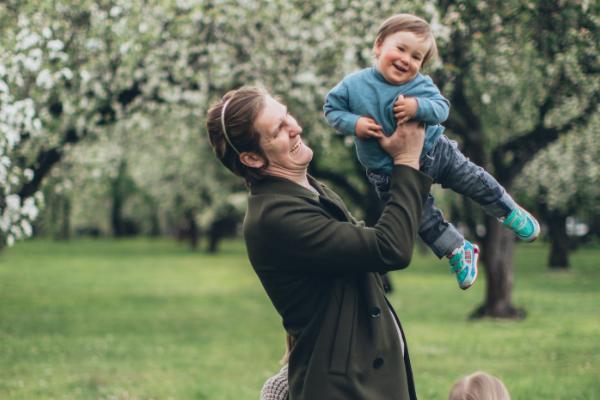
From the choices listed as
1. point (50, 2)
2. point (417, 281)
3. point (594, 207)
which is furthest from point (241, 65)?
point (417, 281)

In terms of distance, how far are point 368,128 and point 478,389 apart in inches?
56.9

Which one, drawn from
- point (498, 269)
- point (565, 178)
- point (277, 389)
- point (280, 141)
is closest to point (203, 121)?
point (498, 269)

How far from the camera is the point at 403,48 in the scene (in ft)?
12.1

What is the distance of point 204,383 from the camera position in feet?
39.4

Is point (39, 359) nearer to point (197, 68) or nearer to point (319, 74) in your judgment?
point (197, 68)

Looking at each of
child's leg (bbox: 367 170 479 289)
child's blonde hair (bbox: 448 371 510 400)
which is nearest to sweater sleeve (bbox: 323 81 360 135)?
child's leg (bbox: 367 170 479 289)

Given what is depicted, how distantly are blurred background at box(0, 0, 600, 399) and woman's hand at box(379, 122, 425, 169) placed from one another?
4.79 metres

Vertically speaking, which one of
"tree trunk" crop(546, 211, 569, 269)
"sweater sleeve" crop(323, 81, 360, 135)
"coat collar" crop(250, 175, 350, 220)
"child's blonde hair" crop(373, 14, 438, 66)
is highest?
"child's blonde hair" crop(373, 14, 438, 66)

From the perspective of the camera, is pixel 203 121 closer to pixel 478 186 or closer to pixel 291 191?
pixel 478 186

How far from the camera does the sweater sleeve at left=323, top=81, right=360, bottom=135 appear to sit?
365cm

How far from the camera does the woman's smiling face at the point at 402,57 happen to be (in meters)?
3.64

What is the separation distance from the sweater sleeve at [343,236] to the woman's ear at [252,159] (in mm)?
218

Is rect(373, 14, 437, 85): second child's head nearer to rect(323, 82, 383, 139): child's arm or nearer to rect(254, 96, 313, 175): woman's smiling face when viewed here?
rect(323, 82, 383, 139): child's arm

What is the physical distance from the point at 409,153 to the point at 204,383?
29.6 feet
